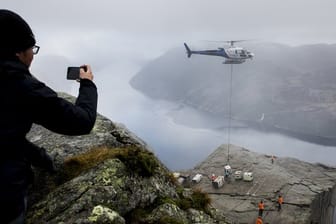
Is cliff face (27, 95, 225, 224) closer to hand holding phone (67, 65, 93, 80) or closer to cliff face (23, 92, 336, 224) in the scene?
cliff face (23, 92, 336, 224)

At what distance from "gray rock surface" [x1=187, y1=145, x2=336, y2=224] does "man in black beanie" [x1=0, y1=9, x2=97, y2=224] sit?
44.7 m

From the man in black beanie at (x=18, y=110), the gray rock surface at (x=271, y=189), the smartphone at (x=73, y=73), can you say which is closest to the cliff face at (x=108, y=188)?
the man in black beanie at (x=18, y=110)

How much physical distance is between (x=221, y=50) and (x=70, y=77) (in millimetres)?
100723

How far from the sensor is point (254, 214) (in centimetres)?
4812

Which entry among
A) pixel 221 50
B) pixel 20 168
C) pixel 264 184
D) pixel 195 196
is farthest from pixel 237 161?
pixel 20 168

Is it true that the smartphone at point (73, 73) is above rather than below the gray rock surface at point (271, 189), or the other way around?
above

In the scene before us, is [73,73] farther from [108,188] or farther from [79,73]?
[108,188]

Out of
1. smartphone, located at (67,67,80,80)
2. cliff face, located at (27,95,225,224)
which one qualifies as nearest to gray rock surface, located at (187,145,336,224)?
cliff face, located at (27,95,225,224)

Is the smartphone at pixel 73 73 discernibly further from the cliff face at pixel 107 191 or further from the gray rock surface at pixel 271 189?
the gray rock surface at pixel 271 189

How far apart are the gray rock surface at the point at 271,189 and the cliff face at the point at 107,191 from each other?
4084 centimetres

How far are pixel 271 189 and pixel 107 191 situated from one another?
180 ft

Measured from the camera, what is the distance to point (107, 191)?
20.8ft

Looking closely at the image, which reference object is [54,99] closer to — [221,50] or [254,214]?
[254,214]

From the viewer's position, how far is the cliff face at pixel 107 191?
606 cm
